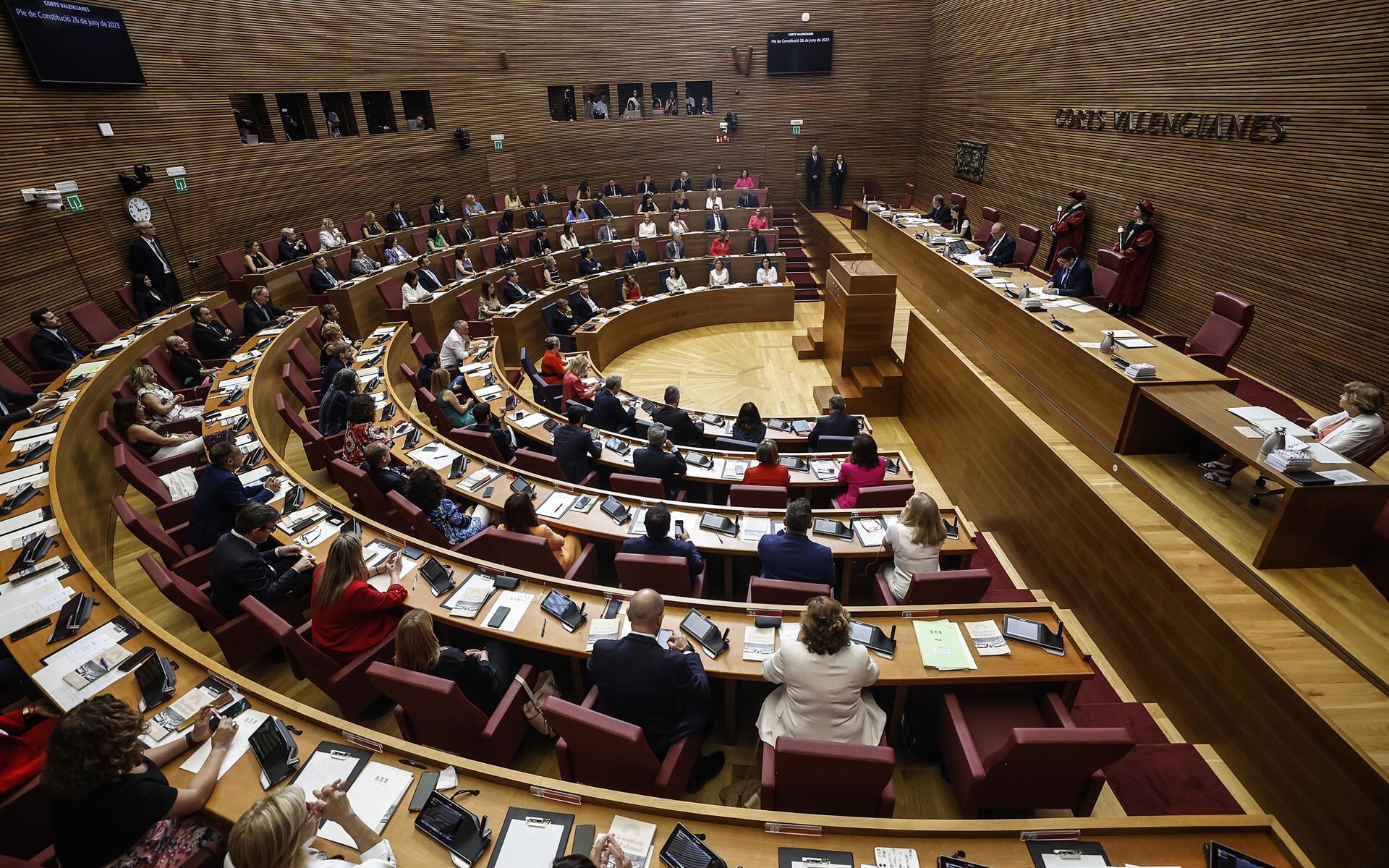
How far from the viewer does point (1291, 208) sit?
5.43 meters

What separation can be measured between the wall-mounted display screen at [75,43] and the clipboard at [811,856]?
9989mm

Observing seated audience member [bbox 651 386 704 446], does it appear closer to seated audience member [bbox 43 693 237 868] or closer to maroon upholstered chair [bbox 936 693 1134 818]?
maroon upholstered chair [bbox 936 693 1134 818]

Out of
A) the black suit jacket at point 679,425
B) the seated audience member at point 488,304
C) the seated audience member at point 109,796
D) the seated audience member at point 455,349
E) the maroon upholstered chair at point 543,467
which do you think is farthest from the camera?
the seated audience member at point 488,304

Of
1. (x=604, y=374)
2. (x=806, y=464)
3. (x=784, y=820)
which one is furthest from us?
(x=604, y=374)

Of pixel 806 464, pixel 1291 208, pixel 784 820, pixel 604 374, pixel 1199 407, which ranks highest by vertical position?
pixel 1291 208

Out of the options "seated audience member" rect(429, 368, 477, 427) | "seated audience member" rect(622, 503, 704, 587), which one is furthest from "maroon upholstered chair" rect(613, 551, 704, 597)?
"seated audience member" rect(429, 368, 477, 427)

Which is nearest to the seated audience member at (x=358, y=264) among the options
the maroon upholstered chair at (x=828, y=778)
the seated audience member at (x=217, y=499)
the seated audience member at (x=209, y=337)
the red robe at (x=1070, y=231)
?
the seated audience member at (x=209, y=337)

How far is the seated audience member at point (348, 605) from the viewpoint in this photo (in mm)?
3027

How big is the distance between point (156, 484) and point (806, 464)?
4.74 metres

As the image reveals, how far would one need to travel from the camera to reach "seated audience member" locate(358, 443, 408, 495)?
4.14 metres

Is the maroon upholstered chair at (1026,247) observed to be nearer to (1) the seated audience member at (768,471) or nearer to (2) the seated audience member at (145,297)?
(1) the seated audience member at (768,471)

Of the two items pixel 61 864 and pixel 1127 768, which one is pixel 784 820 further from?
pixel 61 864

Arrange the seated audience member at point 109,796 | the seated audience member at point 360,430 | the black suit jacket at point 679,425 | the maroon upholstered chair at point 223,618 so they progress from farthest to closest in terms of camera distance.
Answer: the black suit jacket at point 679,425
the seated audience member at point 360,430
the maroon upholstered chair at point 223,618
the seated audience member at point 109,796

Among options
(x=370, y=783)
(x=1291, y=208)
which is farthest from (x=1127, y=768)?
(x=1291, y=208)
